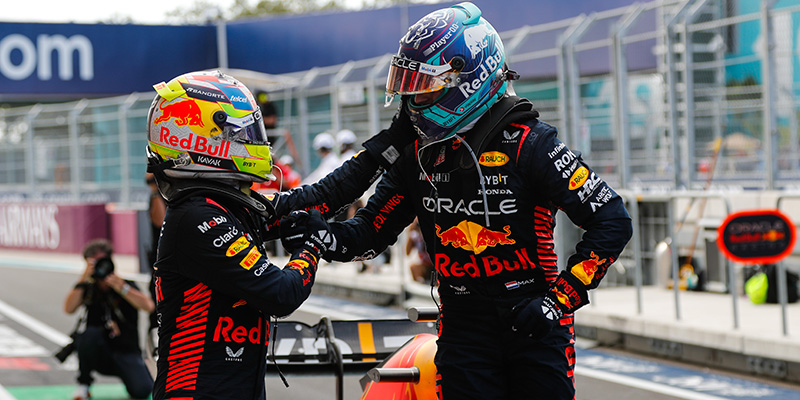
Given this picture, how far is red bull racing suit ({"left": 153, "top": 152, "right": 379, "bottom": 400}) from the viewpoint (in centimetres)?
300

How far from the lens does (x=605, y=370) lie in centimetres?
787

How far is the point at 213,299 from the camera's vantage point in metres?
3.04

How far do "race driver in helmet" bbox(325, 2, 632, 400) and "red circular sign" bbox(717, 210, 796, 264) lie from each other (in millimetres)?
5063

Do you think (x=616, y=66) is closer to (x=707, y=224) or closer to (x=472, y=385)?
(x=707, y=224)

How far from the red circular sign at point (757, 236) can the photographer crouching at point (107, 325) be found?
4.54 m

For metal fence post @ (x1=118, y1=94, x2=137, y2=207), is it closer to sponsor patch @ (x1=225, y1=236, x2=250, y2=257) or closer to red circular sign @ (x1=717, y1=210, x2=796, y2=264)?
red circular sign @ (x1=717, y1=210, x2=796, y2=264)

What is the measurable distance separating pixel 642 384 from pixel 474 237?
460cm

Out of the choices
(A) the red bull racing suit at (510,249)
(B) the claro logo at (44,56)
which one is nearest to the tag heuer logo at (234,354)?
(A) the red bull racing suit at (510,249)

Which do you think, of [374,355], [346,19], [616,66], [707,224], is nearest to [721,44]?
[616,66]

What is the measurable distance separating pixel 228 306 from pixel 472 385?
31.8 inches

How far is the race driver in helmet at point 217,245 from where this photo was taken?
9.87 ft

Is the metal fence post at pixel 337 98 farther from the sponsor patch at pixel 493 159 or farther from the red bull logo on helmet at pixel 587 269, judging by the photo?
the red bull logo on helmet at pixel 587 269

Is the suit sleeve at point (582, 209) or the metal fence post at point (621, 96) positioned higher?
the metal fence post at point (621, 96)

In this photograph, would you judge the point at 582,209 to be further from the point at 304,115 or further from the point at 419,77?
the point at 304,115
